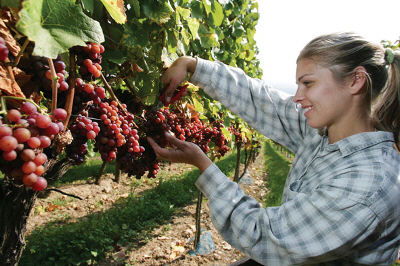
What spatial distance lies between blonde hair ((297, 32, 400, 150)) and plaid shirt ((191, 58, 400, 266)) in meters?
0.18

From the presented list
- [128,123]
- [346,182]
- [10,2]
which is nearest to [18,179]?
[10,2]

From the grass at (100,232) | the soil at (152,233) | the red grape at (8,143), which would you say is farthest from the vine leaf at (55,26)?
the soil at (152,233)

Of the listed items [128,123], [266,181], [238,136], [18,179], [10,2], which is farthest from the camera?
[266,181]

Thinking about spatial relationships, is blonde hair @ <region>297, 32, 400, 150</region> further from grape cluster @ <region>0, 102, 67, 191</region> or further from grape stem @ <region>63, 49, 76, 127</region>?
grape cluster @ <region>0, 102, 67, 191</region>

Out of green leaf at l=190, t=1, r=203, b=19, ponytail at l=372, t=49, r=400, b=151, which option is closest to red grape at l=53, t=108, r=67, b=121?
ponytail at l=372, t=49, r=400, b=151

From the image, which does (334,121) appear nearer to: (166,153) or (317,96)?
(317,96)

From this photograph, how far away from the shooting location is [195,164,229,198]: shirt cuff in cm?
142

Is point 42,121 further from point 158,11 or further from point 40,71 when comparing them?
point 158,11

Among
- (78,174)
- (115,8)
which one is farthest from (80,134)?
(78,174)

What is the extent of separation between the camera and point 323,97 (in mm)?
1370

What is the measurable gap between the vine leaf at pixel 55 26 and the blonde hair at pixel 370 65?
1222 millimetres

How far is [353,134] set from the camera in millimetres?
1462

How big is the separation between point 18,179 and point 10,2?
0.60 metres

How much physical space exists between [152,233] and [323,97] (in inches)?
192
